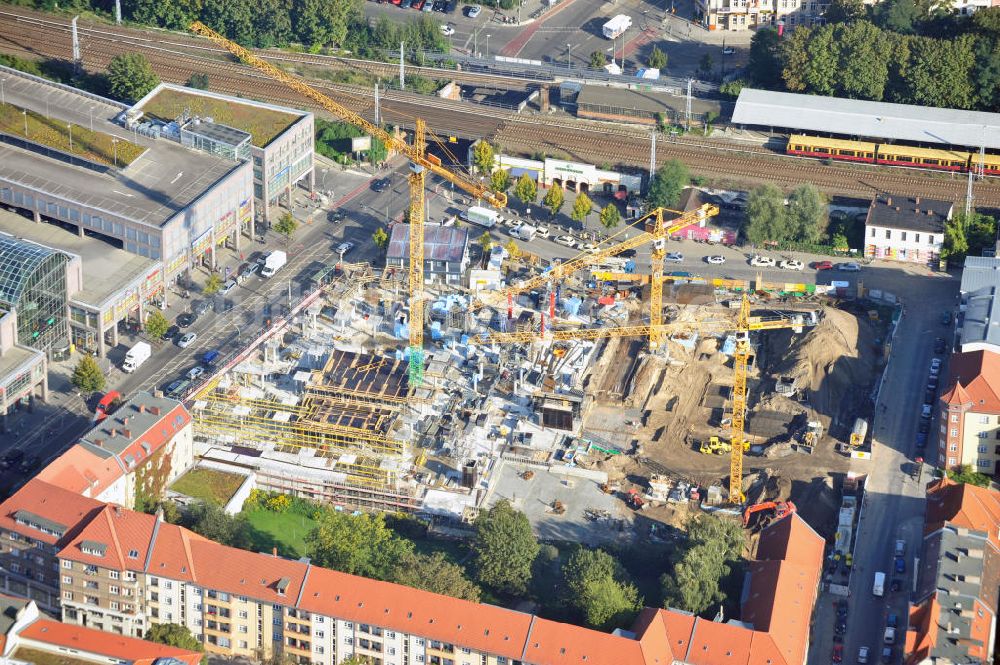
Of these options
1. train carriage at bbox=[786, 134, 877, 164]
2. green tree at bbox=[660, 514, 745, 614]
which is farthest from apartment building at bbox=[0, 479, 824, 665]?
train carriage at bbox=[786, 134, 877, 164]

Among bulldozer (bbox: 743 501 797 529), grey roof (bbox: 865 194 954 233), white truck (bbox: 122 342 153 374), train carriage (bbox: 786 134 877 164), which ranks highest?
train carriage (bbox: 786 134 877 164)

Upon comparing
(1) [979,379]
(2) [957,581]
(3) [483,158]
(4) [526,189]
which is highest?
(3) [483,158]

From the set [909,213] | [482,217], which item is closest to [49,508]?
[482,217]

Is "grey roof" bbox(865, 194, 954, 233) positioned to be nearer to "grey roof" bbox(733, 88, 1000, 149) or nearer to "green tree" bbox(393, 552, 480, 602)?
"grey roof" bbox(733, 88, 1000, 149)

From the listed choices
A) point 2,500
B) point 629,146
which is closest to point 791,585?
point 2,500

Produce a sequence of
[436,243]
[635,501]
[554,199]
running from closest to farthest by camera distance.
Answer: [635,501], [436,243], [554,199]

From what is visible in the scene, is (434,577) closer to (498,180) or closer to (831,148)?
(498,180)

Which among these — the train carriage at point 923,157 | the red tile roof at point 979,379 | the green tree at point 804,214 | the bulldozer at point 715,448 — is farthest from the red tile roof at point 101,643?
the train carriage at point 923,157
